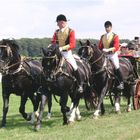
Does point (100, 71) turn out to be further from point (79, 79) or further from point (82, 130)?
point (82, 130)

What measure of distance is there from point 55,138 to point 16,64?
3025 millimetres

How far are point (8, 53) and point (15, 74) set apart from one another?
2.44 ft

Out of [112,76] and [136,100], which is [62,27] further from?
[136,100]

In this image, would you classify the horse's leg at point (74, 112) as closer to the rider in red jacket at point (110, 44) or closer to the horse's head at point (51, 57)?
the horse's head at point (51, 57)

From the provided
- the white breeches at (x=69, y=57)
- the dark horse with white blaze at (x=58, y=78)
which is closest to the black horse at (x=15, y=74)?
the dark horse with white blaze at (x=58, y=78)

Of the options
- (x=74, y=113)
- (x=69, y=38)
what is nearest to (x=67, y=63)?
(x=69, y=38)

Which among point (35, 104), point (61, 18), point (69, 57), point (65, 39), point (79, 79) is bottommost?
point (35, 104)

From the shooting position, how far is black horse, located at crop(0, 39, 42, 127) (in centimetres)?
1228

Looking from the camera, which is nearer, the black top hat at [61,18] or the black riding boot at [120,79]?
the black top hat at [61,18]

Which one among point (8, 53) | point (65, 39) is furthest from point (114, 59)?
point (8, 53)

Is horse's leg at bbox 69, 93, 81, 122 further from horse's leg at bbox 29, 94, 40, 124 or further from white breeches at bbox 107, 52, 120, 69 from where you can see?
white breeches at bbox 107, 52, 120, 69

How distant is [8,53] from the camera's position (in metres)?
12.3

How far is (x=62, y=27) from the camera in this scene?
13133 mm

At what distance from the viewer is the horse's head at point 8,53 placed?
40.0ft
